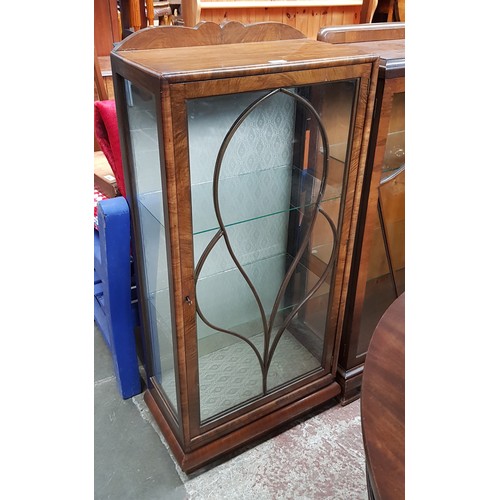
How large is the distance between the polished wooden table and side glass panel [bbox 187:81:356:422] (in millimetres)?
446

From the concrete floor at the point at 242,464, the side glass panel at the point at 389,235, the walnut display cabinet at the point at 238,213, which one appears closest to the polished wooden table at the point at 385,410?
the walnut display cabinet at the point at 238,213

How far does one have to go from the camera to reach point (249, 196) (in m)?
1.10

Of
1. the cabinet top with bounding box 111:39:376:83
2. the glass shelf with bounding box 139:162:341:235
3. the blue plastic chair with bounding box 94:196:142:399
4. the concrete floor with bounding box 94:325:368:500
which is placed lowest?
the concrete floor with bounding box 94:325:368:500

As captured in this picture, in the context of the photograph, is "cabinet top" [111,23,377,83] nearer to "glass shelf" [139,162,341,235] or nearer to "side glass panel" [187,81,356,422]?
"side glass panel" [187,81,356,422]

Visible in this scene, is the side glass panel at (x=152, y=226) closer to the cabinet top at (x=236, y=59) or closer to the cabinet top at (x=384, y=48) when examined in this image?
the cabinet top at (x=236, y=59)

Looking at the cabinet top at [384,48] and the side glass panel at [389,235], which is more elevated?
the cabinet top at [384,48]

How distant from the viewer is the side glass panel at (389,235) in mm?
1178

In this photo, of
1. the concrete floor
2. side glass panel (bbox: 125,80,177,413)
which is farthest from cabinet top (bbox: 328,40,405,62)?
the concrete floor

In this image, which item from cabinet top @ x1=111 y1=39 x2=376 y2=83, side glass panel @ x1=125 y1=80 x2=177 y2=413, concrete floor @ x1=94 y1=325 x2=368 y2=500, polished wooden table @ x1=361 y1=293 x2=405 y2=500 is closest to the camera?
polished wooden table @ x1=361 y1=293 x2=405 y2=500

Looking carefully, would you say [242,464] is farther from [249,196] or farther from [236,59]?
[236,59]

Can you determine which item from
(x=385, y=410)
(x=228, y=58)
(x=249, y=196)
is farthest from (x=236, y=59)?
(x=385, y=410)

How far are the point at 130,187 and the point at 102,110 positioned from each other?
0.22 meters

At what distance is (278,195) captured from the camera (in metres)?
1.16

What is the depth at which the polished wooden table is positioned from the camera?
1.64 feet
